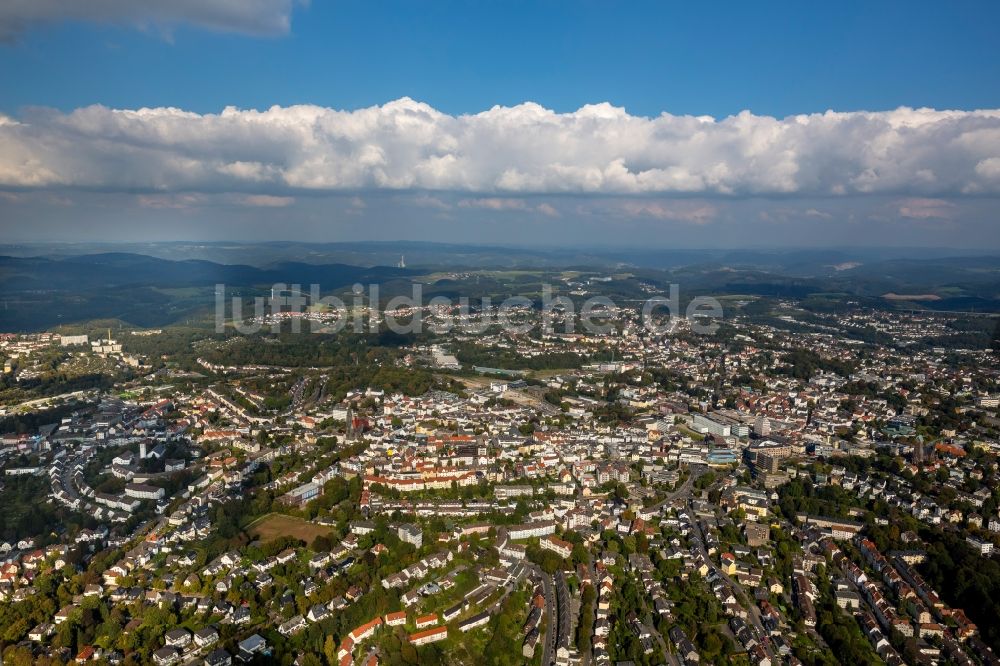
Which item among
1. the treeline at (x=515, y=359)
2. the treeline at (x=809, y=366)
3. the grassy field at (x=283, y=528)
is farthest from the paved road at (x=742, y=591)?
the treeline at (x=809, y=366)

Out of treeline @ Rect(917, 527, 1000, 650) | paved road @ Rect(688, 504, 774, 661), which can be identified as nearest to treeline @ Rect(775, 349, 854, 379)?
treeline @ Rect(917, 527, 1000, 650)

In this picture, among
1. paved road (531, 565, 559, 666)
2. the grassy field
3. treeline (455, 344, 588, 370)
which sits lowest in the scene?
paved road (531, 565, 559, 666)

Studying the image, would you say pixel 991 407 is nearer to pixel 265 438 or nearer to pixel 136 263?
pixel 265 438

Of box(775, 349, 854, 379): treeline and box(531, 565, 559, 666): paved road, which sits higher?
box(775, 349, 854, 379): treeline

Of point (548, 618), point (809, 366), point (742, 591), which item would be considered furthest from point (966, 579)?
point (809, 366)

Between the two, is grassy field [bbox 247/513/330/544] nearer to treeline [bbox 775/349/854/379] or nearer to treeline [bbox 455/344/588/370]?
treeline [bbox 455/344/588/370]

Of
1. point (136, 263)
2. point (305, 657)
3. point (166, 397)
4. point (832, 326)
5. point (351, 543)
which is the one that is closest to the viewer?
point (305, 657)

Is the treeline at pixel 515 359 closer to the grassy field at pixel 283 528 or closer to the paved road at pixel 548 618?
the grassy field at pixel 283 528

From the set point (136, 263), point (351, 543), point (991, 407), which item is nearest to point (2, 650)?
point (351, 543)
